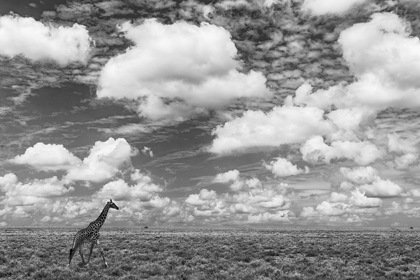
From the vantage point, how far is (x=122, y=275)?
19375mm

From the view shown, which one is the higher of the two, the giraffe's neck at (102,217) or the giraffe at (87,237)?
the giraffe's neck at (102,217)

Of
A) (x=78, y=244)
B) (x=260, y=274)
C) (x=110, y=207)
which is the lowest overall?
(x=260, y=274)

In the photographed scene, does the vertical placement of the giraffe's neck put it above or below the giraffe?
above

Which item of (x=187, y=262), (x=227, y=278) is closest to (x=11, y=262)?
(x=187, y=262)

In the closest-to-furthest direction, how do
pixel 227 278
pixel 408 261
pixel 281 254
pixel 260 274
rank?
pixel 227 278
pixel 260 274
pixel 408 261
pixel 281 254

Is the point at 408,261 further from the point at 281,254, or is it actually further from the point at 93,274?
the point at 93,274

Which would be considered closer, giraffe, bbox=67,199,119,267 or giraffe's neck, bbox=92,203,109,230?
giraffe, bbox=67,199,119,267

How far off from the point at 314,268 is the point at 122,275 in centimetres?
1203

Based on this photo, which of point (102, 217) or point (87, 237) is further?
point (102, 217)

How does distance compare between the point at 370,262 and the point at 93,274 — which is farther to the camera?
the point at 370,262

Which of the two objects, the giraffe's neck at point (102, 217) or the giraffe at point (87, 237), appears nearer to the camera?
the giraffe at point (87, 237)

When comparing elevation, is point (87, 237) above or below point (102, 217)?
below

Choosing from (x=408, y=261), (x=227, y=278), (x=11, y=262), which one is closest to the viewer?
(x=227, y=278)

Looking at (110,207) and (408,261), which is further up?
(110,207)
